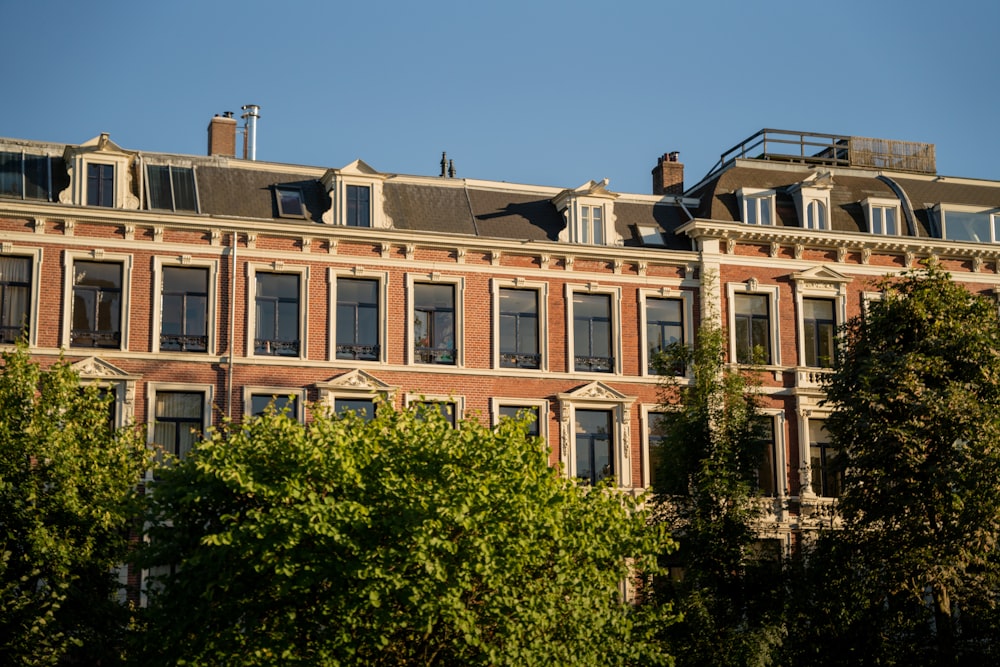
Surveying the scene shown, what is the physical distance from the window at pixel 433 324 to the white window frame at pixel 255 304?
2.97 metres

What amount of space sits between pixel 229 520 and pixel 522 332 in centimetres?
1461

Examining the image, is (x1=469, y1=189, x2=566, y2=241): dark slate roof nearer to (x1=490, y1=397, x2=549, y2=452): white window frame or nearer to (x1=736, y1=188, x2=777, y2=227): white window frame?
(x1=490, y1=397, x2=549, y2=452): white window frame

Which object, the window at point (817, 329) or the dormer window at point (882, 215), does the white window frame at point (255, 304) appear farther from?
the dormer window at point (882, 215)

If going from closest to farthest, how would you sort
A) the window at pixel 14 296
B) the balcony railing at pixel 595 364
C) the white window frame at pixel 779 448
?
the window at pixel 14 296 → the balcony railing at pixel 595 364 → the white window frame at pixel 779 448

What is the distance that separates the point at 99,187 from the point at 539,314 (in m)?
12.2

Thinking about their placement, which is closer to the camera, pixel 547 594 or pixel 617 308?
pixel 547 594

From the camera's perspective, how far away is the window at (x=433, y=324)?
136 feet

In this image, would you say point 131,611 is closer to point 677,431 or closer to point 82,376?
point 82,376

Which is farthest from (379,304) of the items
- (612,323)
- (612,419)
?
(612,419)

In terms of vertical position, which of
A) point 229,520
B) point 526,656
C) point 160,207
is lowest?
point 526,656

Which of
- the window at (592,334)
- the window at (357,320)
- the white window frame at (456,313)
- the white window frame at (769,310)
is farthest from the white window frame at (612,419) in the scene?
the window at (357,320)

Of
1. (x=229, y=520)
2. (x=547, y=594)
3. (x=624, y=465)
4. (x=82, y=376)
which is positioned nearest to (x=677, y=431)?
(x=624, y=465)

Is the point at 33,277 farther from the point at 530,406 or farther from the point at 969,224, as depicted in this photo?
the point at 969,224

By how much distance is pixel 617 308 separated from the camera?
43.1 meters
